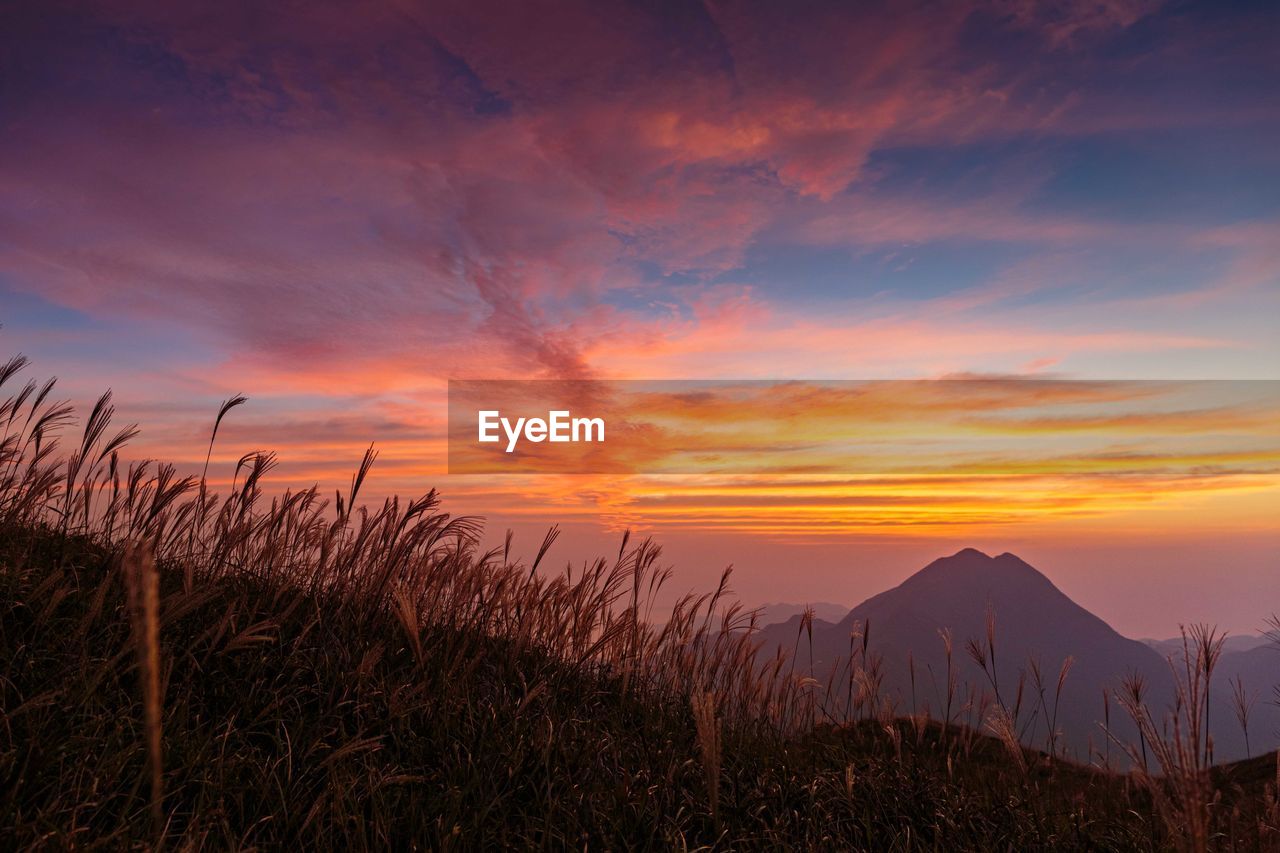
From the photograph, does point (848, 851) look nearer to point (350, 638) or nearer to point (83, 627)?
point (350, 638)

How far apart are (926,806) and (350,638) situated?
3.37 m

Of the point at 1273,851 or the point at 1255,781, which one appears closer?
the point at 1273,851

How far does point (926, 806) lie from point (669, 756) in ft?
4.47

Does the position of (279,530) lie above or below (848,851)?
above

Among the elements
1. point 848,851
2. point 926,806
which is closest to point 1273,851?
point 926,806

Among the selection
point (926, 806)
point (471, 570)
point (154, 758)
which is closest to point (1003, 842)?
point (926, 806)

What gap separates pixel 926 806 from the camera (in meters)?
3.86

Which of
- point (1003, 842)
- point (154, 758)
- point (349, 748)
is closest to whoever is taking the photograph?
point (154, 758)

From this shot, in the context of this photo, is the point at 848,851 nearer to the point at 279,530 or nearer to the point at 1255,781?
the point at 279,530

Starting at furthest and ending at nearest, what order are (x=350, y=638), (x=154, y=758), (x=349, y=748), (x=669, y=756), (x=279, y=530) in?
(x=279, y=530)
(x=350, y=638)
(x=669, y=756)
(x=349, y=748)
(x=154, y=758)

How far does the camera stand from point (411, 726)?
3678 millimetres

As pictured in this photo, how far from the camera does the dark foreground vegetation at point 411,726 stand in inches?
109

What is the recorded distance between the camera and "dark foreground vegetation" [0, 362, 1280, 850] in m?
2.78

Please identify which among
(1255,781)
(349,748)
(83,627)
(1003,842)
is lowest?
(1255,781)
